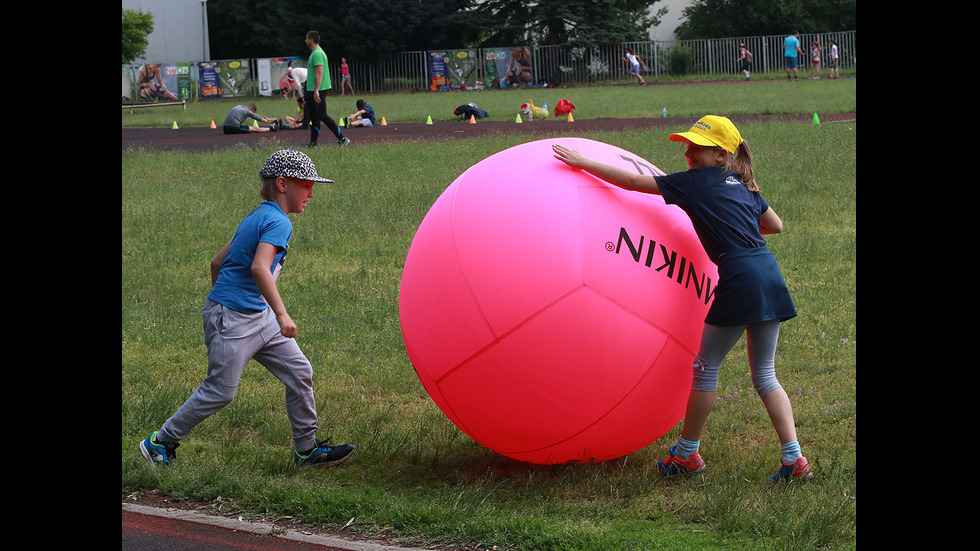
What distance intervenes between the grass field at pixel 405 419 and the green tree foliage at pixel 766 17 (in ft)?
164

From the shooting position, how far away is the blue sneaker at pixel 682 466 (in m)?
5.63

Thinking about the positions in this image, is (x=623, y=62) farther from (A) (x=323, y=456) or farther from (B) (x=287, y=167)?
(A) (x=323, y=456)

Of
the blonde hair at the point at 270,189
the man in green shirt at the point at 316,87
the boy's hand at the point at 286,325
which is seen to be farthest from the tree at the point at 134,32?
the boy's hand at the point at 286,325

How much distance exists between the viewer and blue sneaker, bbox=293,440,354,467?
5.98 m

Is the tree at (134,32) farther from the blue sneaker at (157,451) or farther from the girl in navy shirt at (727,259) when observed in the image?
the girl in navy shirt at (727,259)

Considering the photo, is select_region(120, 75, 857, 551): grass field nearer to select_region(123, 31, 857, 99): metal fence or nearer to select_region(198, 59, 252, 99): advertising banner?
select_region(198, 59, 252, 99): advertising banner

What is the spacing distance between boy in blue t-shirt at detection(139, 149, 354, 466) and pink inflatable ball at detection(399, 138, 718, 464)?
2.67 feet

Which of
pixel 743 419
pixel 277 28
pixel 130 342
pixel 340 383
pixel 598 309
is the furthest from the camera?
pixel 277 28

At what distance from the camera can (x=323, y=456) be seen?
6004mm

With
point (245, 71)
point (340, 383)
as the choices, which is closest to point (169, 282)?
point (340, 383)

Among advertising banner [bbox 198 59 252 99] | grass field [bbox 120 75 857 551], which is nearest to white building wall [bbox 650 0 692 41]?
advertising banner [bbox 198 59 252 99]

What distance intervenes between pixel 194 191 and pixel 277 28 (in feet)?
157

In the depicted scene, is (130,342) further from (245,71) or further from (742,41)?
(742,41)

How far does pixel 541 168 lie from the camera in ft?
17.7
